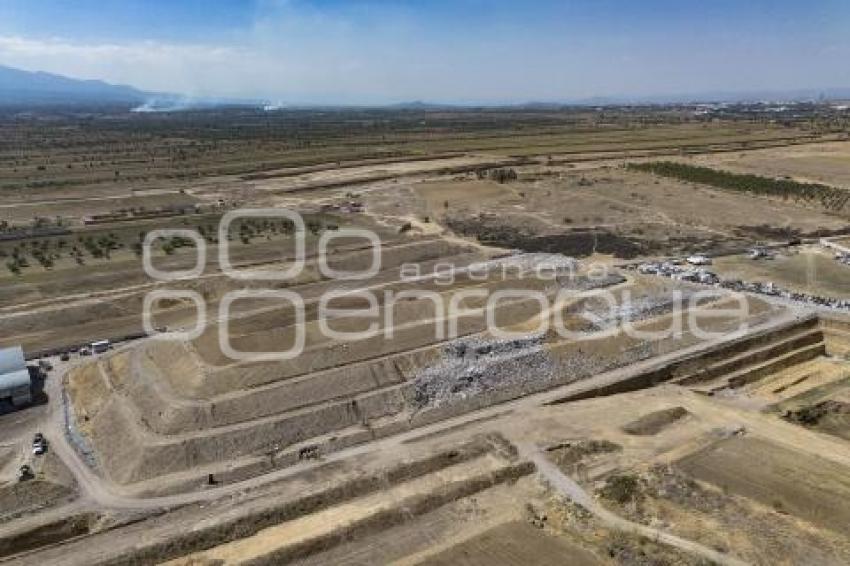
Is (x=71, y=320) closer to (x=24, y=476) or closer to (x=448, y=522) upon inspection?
(x=24, y=476)

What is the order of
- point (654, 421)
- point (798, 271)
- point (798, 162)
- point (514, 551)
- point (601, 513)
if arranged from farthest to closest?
point (798, 162) → point (798, 271) → point (654, 421) → point (601, 513) → point (514, 551)

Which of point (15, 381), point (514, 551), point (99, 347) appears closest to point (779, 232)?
point (514, 551)

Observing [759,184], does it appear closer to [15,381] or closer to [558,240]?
[558,240]

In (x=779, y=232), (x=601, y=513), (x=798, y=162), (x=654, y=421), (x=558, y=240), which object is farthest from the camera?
(x=798, y=162)

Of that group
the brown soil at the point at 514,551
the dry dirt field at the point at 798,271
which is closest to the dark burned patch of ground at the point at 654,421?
the brown soil at the point at 514,551

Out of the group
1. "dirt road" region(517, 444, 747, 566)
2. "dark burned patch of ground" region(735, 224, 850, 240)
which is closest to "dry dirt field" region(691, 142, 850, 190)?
"dark burned patch of ground" region(735, 224, 850, 240)

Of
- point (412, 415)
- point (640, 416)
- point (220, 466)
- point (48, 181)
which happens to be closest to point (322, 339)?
point (412, 415)
